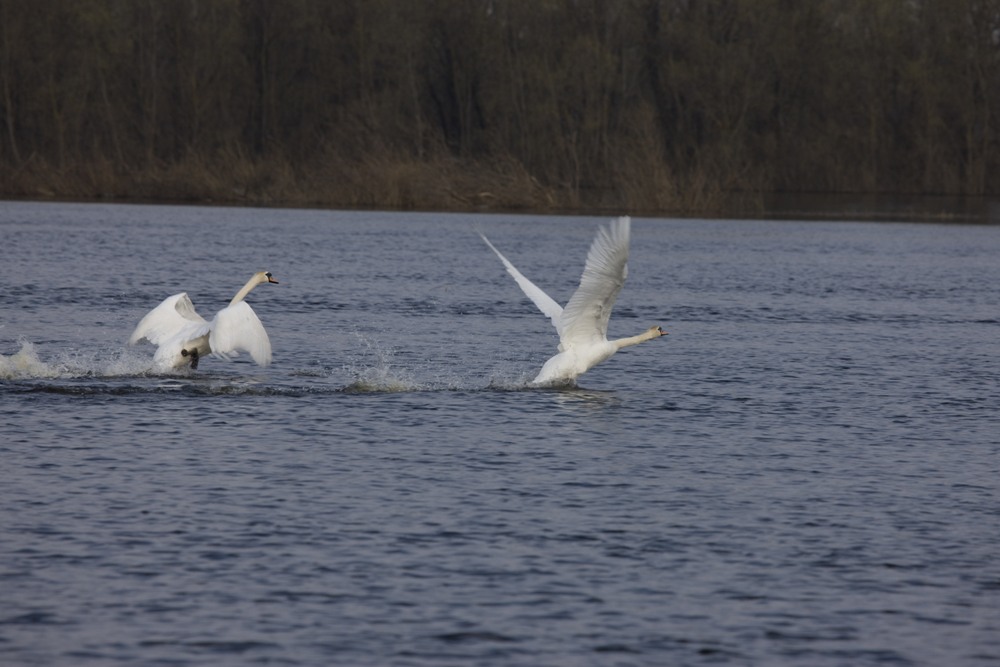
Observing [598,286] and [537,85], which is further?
[537,85]

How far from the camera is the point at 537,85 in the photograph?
206 feet

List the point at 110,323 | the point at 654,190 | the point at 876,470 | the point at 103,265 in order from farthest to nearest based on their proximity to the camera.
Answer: the point at 654,190, the point at 103,265, the point at 110,323, the point at 876,470

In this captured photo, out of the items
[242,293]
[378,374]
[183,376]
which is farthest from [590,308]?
[183,376]

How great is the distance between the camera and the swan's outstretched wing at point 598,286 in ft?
46.1

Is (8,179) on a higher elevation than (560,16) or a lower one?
lower

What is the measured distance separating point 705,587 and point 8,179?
49070 mm

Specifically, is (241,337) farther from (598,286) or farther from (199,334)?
(598,286)

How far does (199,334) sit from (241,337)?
1.01 metres

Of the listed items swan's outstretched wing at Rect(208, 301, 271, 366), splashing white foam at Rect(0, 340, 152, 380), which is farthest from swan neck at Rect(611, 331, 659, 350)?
splashing white foam at Rect(0, 340, 152, 380)

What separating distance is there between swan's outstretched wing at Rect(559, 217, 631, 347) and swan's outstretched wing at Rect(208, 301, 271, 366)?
3.04 meters

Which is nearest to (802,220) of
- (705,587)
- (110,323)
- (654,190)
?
(654,190)

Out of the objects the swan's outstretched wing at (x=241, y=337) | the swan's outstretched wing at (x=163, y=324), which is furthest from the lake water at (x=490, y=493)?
the swan's outstretched wing at (x=241, y=337)

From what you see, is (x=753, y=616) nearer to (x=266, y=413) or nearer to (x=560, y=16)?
(x=266, y=413)

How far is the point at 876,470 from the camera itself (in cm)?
1286
